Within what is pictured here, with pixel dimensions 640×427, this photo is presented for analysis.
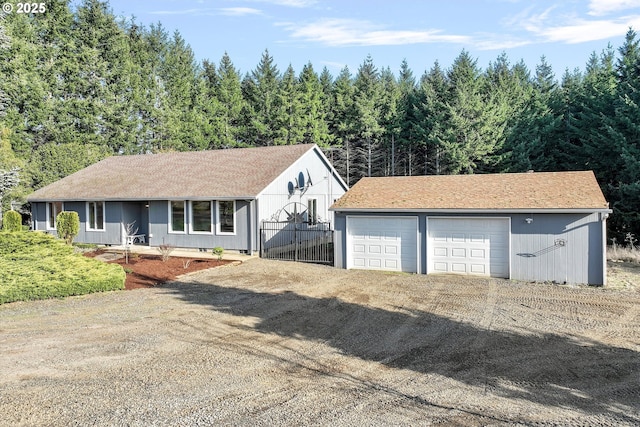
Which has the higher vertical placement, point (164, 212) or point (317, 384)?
point (164, 212)

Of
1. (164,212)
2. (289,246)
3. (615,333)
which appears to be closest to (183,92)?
(164,212)

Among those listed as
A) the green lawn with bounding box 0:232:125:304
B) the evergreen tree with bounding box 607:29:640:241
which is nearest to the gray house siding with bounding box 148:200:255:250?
the green lawn with bounding box 0:232:125:304

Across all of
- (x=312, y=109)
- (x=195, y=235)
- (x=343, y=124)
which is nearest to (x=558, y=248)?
(x=195, y=235)

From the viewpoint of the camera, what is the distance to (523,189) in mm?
16141

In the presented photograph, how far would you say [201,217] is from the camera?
21.3 meters

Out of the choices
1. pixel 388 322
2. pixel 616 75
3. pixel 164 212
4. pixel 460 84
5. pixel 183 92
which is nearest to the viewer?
pixel 388 322

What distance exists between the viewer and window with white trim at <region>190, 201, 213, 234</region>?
21.1 metres

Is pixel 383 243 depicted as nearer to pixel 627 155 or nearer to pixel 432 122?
pixel 627 155

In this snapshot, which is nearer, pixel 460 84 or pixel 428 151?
pixel 460 84

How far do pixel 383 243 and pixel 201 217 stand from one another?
885cm

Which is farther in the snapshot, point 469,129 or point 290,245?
point 469,129

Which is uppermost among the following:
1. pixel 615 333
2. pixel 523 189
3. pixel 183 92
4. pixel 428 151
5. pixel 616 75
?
pixel 183 92

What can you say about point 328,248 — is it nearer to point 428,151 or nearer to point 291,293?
point 291,293

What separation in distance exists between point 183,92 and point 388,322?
138ft
